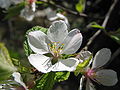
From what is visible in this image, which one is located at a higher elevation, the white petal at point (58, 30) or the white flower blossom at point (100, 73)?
the white petal at point (58, 30)

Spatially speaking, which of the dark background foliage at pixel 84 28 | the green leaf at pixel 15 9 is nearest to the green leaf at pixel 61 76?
the dark background foliage at pixel 84 28

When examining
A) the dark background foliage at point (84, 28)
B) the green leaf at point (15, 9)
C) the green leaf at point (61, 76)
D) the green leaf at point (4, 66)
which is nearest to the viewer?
the green leaf at point (4, 66)

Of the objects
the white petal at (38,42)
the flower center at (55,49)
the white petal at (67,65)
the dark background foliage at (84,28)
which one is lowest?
the dark background foliage at (84,28)

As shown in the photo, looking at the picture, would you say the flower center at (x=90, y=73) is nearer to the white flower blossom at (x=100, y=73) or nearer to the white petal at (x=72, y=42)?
the white flower blossom at (x=100, y=73)

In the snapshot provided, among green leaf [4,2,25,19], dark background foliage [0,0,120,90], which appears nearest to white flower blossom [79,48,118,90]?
dark background foliage [0,0,120,90]

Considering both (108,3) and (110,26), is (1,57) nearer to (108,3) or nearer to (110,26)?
(110,26)

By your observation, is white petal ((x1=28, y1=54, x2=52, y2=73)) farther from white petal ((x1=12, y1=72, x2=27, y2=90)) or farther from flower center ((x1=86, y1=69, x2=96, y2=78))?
flower center ((x1=86, y1=69, x2=96, y2=78))

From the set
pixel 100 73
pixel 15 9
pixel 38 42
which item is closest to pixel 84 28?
pixel 15 9

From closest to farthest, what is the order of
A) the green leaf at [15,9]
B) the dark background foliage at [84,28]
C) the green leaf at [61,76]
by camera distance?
the green leaf at [61,76] → the green leaf at [15,9] → the dark background foliage at [84,28]
